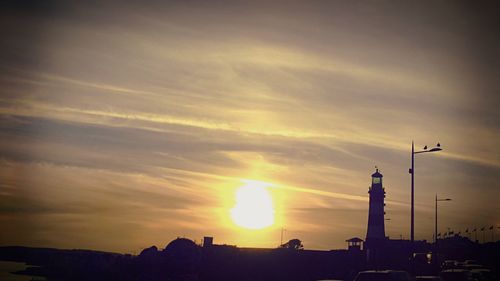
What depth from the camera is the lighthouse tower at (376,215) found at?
75.4 meters

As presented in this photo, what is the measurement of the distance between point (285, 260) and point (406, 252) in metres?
16.9

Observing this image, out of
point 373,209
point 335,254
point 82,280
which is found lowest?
point 82,280

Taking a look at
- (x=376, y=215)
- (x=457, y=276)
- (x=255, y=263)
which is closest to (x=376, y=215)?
(x=376, y=215)

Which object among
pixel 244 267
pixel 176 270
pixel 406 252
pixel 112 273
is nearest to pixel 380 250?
pixel 406 252

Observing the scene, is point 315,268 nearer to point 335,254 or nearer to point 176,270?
point 335,254

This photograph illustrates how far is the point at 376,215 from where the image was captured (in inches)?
2997

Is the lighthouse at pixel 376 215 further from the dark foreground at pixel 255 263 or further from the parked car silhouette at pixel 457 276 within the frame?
the parked car silhouette at pixel 457 276

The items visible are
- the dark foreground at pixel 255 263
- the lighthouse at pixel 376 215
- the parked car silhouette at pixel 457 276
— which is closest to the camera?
the parked car silhouette at pixel 457 276

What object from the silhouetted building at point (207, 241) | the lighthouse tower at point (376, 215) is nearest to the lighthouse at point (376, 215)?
the lighthouse tower at point (376, 215)

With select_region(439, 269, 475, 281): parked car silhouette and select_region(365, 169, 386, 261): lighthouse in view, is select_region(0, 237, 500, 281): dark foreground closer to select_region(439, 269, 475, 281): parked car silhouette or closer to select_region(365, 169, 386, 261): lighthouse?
select_region(365, 169, 386, 261): lighthouse

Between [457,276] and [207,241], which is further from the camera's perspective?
[207,241]

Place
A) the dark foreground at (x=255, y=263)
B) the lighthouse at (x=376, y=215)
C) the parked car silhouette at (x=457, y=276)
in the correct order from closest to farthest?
the parked car silhouette at (x=457, y=276) → the dark foreground at (x=255, y=263) → the lighthouse at (x=376, y=215)

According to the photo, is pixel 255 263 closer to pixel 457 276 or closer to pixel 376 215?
pixel 376 215

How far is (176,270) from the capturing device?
209 ft
